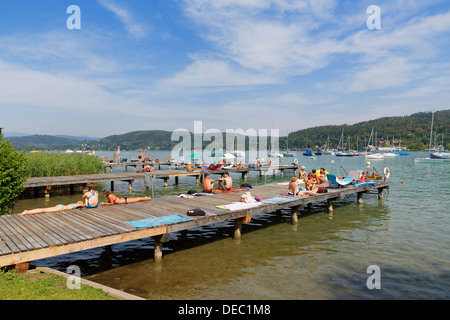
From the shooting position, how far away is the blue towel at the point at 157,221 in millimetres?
9102

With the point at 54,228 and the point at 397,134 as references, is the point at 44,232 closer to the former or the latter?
the point at 54,228

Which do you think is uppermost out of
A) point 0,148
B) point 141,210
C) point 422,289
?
point 0,148

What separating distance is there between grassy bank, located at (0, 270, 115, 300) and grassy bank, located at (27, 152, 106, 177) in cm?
2042

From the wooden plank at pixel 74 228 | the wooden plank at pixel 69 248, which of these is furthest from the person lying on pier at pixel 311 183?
the wooden plank at pixel 74 228

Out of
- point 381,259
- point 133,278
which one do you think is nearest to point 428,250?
point 381,259

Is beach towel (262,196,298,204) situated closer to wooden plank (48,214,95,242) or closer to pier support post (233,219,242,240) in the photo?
pier support post (233,219,242,240)

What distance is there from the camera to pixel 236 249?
11.0 m

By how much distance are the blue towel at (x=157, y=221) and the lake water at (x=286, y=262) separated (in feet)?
4.42

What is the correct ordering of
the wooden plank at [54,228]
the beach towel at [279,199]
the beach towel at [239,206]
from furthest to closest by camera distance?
the beach towel at [279,199] → the beach towel at [239,206] → the wooden plank at [54,228]

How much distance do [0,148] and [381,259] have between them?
14.1 meters

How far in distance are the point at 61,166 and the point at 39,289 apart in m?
23.3

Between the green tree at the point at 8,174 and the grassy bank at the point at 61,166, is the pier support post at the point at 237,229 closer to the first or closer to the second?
the green tree at the point at 8,174
